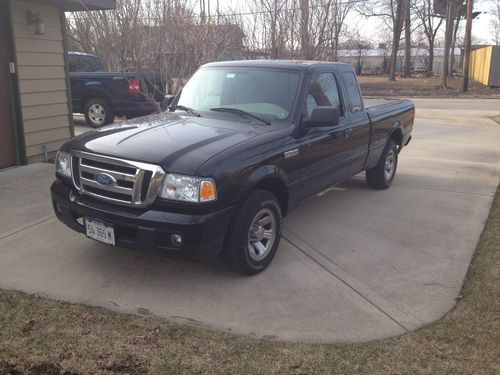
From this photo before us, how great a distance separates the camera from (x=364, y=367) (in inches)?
120

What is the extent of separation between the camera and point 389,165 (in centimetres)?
748

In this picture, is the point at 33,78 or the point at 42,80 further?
the point at 42,80

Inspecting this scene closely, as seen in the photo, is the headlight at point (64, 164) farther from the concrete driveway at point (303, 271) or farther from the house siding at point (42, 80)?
the house siding at point (42, 80)

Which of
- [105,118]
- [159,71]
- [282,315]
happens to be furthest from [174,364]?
[105,118]

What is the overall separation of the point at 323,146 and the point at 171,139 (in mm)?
1790

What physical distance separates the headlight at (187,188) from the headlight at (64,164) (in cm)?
113

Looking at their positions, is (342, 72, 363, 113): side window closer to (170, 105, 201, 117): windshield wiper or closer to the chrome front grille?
(170, 105, 201, 117): windshield wiper

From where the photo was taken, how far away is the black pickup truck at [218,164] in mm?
3662

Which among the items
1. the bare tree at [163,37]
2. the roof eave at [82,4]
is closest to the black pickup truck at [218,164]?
the roof eave at [82,4]

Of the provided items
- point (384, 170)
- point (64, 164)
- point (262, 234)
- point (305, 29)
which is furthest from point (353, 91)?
point (305, 29)

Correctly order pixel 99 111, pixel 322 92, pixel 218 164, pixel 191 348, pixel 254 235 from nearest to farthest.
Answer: pixel 191 348 < pixel 218 164 < pixel 254 235 < pixel 322 92 < pixel 99 111

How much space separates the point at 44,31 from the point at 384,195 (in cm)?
594

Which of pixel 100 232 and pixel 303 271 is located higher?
pixel 100 232

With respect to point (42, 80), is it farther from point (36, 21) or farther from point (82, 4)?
point (82, 4)
